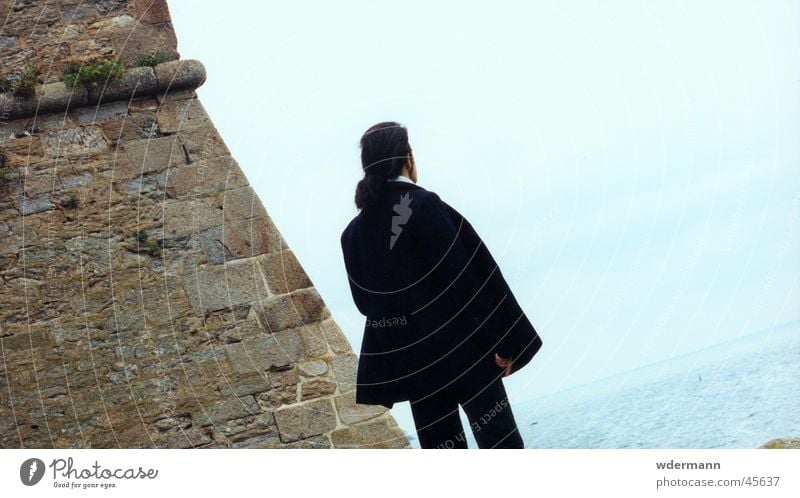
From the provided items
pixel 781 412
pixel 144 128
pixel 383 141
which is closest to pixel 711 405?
pixel 781 412

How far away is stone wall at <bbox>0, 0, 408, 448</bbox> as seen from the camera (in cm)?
450

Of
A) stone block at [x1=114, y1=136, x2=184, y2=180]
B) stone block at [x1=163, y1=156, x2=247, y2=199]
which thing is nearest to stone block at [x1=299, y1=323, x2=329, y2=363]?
stone block at [x1=163, y1=156, x2=247, y2=199]

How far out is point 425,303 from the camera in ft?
11.6

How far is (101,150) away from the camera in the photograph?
15.3 ft

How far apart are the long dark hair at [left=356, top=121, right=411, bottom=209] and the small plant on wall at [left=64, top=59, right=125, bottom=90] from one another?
1617mm

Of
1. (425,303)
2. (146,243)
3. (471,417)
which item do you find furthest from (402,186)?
(146,243)

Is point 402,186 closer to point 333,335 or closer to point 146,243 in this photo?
point 333,335

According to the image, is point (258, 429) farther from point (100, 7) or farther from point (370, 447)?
point (100, 7)

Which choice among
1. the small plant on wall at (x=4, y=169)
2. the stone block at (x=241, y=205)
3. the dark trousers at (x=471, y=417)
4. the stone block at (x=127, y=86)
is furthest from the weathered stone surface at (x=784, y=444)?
the small plant on wall at (x=4, y=169)

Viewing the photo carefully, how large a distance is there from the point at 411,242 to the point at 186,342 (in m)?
1.46

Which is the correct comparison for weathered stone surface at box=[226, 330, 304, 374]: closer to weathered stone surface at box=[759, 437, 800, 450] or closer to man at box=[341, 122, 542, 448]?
man at box=[341, 122, 542, 448]

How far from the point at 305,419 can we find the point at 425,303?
4.28 ft
